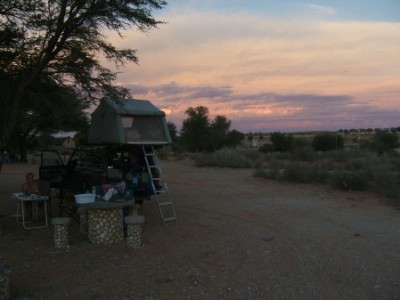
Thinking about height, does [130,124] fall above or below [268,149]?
above

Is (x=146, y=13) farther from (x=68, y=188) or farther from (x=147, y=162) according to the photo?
(x=68, y=188)

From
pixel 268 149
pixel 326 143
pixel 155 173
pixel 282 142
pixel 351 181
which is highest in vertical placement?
pixel 282 142

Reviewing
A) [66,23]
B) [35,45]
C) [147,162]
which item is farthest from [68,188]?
[66,23]

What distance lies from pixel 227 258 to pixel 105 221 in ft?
7.86

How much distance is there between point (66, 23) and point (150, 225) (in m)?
4.44

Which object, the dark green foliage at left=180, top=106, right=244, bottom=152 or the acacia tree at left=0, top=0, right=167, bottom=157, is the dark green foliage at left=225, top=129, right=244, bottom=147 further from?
the acacia tree at left=0, top=0, right=167, bottom=157

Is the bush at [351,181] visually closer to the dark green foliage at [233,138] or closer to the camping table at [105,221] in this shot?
the camping table at [105,221]

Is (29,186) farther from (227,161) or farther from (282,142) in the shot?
(282,142)

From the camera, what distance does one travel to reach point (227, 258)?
709cm

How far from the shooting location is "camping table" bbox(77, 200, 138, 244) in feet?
26.5

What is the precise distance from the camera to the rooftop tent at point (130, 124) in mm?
10816

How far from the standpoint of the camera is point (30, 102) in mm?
9727

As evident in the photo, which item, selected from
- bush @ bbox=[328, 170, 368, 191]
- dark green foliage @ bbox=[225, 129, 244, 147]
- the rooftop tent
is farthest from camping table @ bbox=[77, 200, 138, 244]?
dark green foliage @ bbox=[225, 129, 244, 147]

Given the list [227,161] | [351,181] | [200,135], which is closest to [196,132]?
[200,135]
